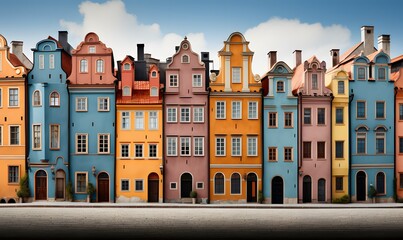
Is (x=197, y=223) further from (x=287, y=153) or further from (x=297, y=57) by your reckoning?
(x=297, y=57)

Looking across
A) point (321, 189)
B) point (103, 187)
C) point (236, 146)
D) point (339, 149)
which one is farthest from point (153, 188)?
point (339, 149)

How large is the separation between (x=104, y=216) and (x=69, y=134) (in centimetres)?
1065

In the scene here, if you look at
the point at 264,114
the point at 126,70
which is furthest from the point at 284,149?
the point at 126,70

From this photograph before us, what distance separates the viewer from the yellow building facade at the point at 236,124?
135 ft

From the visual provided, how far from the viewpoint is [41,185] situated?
40.1m

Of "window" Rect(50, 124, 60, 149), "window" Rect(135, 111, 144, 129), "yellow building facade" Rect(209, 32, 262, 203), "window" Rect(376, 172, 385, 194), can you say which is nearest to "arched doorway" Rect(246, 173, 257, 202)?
"yellow building facade" Rect(209, 32, 262, 203)

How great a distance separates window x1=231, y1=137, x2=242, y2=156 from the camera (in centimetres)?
4116

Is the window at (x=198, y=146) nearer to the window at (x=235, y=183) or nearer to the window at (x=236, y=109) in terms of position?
the window at (x=235, y=183)

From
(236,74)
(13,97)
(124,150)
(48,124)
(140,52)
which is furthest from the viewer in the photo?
(140,52)

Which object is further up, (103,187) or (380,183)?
(380,183)

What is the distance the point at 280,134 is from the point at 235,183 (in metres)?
5.74

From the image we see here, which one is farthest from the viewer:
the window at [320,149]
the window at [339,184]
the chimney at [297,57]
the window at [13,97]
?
the chimney at [297,57]

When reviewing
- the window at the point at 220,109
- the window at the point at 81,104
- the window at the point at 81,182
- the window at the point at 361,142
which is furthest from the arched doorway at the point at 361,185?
the window at the point at 81,104

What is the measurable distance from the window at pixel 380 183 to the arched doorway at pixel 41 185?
28.4 metres
